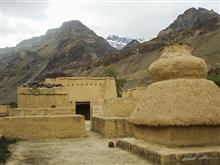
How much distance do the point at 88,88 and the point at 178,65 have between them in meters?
18.7

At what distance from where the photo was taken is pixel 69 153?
483 inches

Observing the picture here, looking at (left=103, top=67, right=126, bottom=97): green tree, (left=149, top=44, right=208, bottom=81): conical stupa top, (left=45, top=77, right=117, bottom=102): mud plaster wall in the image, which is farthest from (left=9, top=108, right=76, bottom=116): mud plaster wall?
(left=103, top=67, right=126, bottom=97): green tree

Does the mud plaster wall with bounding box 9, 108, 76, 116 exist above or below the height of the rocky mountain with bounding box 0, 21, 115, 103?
below

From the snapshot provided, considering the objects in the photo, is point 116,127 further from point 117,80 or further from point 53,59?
point 53,59

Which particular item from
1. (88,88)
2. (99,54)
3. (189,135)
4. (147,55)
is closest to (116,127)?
(189,135)

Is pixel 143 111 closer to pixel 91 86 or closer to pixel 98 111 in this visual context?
pixel 98 111

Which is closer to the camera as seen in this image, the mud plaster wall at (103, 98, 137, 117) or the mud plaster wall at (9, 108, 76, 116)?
the mud plaster wall at (9, 108, 76, 116)

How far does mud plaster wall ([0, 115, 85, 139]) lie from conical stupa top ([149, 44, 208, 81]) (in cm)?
566

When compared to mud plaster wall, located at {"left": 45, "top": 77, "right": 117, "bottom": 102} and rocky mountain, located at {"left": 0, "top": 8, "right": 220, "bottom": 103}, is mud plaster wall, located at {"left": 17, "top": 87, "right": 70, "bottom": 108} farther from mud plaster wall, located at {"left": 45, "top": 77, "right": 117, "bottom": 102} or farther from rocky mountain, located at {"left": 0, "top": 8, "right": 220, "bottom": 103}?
rocky mountain, located at {"left": 0, "top": 8, "right": 220, "bottom": 103}

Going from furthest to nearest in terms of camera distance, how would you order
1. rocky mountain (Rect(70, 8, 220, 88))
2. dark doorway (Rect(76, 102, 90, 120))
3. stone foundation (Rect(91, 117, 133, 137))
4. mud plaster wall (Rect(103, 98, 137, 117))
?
rocky mountain (Rect(70, 8, 220, 88)), dark doorway (Rect(76, 102, 90, 120)), mud plaster wall (Rect(103, 98, 137, 117)), stone foundation (Rect(91, 117, 133, 137))

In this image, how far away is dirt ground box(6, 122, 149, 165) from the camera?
10602mm

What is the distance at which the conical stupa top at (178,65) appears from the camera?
11.1 metres

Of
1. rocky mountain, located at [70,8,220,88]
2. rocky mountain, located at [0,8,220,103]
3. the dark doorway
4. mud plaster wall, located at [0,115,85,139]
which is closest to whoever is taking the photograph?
mud plaster wall, located at [0,115,85,139]

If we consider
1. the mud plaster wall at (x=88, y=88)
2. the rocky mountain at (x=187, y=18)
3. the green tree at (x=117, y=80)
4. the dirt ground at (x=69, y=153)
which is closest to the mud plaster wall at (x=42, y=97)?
the dirt ground at (x=69, y=153)
